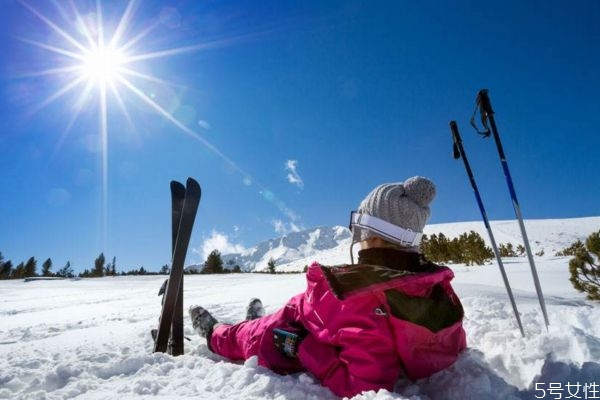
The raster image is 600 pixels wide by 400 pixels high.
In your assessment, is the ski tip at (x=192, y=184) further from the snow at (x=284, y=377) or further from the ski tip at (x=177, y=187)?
the snow at (x=284, y=377)

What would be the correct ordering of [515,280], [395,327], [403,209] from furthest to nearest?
1. [515,280]
2. [403,209]
3. [395,327]

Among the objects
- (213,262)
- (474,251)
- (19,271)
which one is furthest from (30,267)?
(474,251)

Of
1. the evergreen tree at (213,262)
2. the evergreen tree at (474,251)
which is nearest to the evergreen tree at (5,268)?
the evergreen tree at (213,262)

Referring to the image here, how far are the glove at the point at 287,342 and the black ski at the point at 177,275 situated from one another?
4.26 ft

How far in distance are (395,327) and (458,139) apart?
237cm

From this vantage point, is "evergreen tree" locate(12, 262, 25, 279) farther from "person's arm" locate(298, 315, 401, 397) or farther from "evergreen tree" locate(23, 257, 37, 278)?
"person's arm" locate(298, 315, 401, 397)

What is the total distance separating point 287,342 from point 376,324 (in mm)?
738

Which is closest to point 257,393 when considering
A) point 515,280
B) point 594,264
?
point 594,264

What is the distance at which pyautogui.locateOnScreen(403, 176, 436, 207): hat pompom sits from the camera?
244 centimetres

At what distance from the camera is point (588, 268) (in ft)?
20.4

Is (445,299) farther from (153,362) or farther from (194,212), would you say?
(194,212)

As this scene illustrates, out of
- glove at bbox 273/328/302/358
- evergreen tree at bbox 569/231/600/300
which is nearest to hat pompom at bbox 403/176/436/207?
glove at bbox 273/328/302/358

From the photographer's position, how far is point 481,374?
1.79 meters

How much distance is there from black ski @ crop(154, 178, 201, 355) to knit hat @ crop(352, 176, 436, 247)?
6.03 ft
